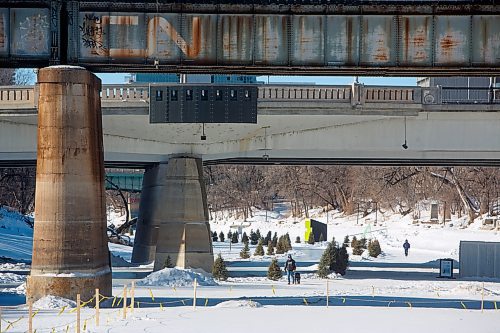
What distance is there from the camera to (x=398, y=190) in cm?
9150

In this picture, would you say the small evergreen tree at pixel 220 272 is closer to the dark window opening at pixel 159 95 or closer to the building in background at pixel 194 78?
the dark window opening at pixel 159 95

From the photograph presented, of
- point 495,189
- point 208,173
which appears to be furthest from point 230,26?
point 208,173

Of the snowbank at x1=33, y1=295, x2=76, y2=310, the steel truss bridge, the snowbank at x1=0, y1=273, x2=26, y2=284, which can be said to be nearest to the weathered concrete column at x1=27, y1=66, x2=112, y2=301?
the snowbank at x1=33, y1=295, x2=76, y2=310

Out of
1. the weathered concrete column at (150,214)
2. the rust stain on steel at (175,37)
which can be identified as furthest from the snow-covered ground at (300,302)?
the rust stain on steel at (175,37)

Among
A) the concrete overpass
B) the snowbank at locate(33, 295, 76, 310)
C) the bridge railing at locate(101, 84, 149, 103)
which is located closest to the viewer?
the snowbank at locate(33, 295, 76, 310)

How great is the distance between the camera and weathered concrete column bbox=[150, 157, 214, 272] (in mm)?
43094

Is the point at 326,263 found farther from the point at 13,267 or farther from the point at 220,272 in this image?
the point at 13,267

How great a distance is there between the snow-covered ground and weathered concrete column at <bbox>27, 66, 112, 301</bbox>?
86 cm

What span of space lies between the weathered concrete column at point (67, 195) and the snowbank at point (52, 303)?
156mm

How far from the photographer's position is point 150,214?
49750 millimetres

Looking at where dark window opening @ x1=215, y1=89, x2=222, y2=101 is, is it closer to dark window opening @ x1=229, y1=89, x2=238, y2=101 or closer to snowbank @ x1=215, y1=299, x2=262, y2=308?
dark window opening @ x1=229, y1=89, x2=238, y2=101

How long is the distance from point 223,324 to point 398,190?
2910 inches

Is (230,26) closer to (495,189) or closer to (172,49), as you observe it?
(172,49)

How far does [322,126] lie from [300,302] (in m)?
16.5
